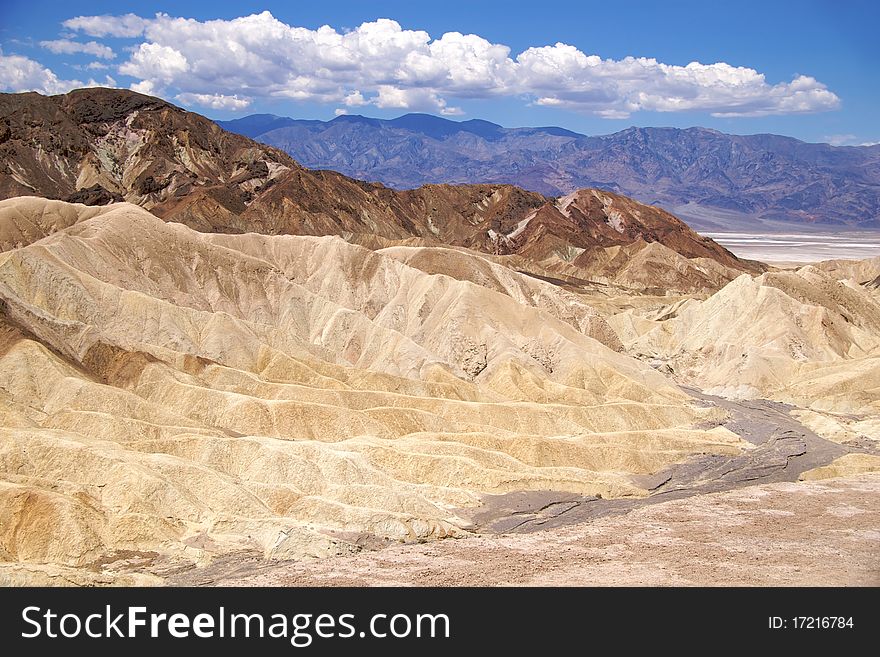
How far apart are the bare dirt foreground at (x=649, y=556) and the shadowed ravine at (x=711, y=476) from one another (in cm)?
281

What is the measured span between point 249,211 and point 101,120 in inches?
1896

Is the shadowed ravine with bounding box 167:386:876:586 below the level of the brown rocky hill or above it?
below

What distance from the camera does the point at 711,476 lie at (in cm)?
6344

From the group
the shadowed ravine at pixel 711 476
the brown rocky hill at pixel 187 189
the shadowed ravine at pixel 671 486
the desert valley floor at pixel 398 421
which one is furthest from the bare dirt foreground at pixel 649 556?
the brown rocky hill at pixel 187 189

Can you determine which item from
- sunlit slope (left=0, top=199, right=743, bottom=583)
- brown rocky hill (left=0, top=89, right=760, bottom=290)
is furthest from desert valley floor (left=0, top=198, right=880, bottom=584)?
brown rocky hill (left=0, top=89, right=760, bottom=290)

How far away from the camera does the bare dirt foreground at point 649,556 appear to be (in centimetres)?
3772

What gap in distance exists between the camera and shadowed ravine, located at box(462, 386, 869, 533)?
52.4m

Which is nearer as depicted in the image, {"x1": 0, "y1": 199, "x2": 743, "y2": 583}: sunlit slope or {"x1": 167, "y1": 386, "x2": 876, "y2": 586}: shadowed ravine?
{"x1": 167, "y1": 386, "x2": 876, "y2": 586}: shadowed ravine

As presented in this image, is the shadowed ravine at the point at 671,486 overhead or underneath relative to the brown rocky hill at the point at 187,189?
underneath

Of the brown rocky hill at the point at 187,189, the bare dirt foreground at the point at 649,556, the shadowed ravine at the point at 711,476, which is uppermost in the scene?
the brown rocky hill at the point at 187,189

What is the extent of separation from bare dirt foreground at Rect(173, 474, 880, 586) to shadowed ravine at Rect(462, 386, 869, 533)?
2.81m

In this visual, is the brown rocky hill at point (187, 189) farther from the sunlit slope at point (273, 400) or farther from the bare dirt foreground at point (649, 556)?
the bare dirt foreground at point (649, 556)

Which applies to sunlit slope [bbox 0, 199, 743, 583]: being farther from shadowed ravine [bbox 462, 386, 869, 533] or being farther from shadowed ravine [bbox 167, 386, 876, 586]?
shadowed ravine [bbox 462, 386, 869, 533]
